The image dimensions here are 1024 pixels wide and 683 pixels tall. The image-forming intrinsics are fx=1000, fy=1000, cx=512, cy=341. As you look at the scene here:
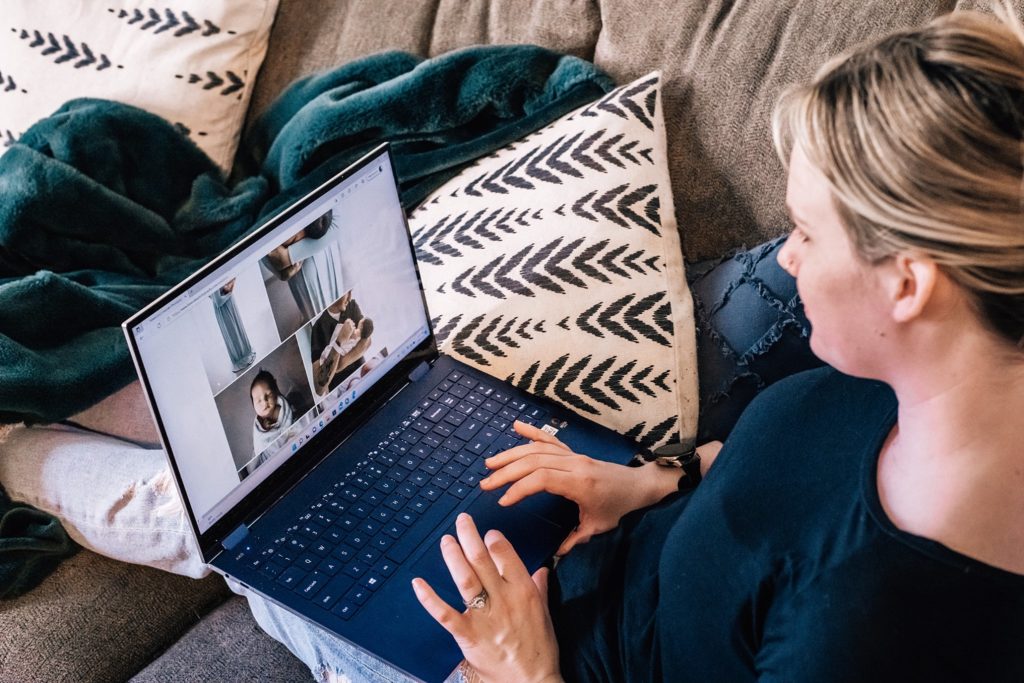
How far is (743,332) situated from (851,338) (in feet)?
1.53

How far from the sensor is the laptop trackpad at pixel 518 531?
3.48 ft

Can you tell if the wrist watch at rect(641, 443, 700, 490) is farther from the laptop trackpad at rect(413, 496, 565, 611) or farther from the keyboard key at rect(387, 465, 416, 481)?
the keyboard key at rect(387, 465, 416, 481)

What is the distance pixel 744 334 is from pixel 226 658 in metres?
0.74

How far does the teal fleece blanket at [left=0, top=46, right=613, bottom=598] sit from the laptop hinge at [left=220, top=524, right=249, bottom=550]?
0.40 m

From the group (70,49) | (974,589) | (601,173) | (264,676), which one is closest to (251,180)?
(70,49)

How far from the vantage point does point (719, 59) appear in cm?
138

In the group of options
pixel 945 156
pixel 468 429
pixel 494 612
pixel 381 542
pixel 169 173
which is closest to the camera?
pixel 945 156

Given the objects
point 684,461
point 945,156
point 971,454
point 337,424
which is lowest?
→ point 684,461

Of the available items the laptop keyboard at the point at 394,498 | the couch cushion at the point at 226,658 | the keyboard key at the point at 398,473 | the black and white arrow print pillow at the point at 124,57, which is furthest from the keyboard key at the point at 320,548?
the black and white arrow print pillow at the point at 124,57

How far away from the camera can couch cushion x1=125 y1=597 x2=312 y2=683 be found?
1180 millimetres

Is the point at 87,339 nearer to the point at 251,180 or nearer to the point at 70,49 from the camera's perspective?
the point at 251,180

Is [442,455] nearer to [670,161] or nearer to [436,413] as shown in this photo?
[436,413]

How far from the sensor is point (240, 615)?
1.27 m

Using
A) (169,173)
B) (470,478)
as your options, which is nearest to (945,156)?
(470,478)
